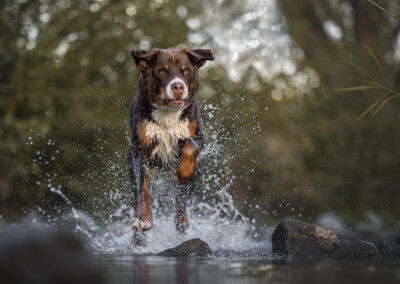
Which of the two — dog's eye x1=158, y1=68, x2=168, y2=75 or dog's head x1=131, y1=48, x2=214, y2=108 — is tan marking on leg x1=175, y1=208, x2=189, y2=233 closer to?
dog's head x1=131, y1=48, x2=214, y2=108

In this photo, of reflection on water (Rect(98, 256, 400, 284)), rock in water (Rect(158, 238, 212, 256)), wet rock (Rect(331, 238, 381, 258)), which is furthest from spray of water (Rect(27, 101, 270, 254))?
reflection on water (Rect(98, 256, 400, 284))

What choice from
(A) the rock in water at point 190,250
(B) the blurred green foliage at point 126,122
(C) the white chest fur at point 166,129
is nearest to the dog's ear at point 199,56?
(C) the white chest fur at point 166,129

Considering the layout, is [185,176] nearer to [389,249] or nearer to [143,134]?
[143,134]

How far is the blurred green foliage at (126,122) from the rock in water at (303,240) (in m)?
3.85

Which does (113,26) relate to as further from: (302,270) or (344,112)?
(302,270)

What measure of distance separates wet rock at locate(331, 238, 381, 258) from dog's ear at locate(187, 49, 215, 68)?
239 centimetres

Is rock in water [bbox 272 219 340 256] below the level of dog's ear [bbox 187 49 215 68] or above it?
below

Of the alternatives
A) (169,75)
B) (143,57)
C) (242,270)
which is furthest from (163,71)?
(242,270)

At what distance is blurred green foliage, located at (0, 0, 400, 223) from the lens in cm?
1047

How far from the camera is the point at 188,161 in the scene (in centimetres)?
→ 638

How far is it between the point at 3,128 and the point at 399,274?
8.19m

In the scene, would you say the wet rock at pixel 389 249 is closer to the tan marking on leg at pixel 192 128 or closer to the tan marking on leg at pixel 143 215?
the tan marking on leg at pixel 192 128

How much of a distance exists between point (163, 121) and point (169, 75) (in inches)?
19.9

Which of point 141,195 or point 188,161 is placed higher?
point 188,161
